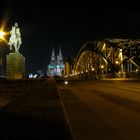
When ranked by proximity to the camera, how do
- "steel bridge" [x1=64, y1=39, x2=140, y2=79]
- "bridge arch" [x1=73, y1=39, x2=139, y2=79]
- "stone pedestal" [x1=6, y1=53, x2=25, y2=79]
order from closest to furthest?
"stone pedestal" [x1=6, y1=53, x2=25, y2=79] → "steel bridge" [x1=64, y1=39, x2=140, y2=79] → "bridge arch" [x1=73, y1=39, x2=139, y2=79]

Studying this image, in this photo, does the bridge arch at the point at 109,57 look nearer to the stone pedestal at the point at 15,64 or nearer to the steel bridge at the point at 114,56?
the steel bridge at the point at 114,56

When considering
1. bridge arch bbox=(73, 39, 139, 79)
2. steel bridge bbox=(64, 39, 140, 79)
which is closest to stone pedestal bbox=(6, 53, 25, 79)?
steel bridge bbox=(64, 39, 140, 79)

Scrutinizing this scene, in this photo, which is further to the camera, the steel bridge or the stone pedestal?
the steel bridge

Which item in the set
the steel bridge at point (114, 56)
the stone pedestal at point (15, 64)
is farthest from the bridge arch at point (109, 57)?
the stone pedestal at point (15, 64)

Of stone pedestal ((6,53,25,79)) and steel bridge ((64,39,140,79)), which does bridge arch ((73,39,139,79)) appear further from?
stone pedestal ((6,53,25,79))

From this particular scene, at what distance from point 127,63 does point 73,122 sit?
102m

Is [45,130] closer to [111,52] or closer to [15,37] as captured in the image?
[15,37]

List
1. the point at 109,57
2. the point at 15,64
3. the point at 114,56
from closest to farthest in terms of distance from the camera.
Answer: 1. the point at 15,64
2. the point at 114,56
3. the point at 109,57

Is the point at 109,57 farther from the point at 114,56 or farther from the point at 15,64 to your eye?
the point at 15,64

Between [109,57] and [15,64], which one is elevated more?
[109,57]

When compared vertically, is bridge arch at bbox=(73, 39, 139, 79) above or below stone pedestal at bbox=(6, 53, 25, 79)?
above

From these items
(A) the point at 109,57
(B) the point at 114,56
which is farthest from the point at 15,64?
(A) the point at 109,57

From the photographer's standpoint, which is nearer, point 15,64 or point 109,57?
point 15,64

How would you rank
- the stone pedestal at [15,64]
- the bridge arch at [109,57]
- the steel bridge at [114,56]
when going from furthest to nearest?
the bridge arch at [109,57] → the steel bridge at [114,56] → the stone pedestal at [15,64]
